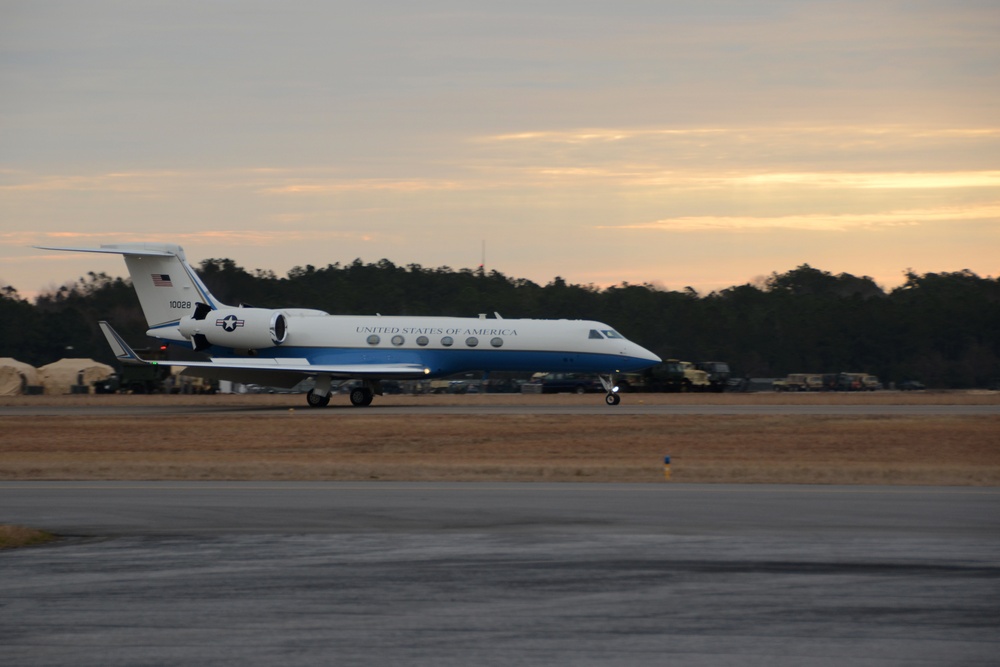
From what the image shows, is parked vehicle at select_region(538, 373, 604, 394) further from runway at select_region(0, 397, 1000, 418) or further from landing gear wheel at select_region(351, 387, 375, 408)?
landing gear wheel at select_region(351, 387, 375, 408)

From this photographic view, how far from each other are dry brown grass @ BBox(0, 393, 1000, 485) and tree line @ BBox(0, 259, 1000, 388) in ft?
181

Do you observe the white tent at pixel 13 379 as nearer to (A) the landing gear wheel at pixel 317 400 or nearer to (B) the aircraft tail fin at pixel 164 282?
(B) the aircraft tail fin at pixel 164 282

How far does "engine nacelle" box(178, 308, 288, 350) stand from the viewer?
43.8m

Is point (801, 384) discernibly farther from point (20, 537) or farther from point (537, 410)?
point (20, 537)

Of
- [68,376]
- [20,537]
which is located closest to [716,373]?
[68,376]

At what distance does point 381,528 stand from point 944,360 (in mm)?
90527

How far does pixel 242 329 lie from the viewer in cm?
4391

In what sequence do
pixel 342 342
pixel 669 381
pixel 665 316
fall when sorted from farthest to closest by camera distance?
pixel 665 316, pixel 669 381, pixel 342 342

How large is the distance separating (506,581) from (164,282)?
1504 inches

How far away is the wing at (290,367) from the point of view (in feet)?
131

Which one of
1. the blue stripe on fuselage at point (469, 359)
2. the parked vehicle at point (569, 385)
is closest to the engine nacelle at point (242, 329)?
the blue stripe on fuselage at point (469, 359)

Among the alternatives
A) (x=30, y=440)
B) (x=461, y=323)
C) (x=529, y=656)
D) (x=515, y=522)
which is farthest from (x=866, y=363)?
(x=529, y=656)

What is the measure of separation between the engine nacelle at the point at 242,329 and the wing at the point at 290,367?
2.44 ft

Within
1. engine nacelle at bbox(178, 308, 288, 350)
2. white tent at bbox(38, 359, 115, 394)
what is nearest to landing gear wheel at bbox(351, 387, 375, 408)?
engine nacelle at bbox(178, 308, 288, 350)
